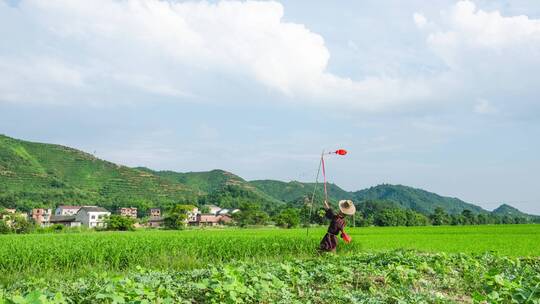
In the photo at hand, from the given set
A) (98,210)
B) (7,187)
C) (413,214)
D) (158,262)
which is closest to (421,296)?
(158,262)

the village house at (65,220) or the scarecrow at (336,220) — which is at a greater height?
the scarecrow at (336,220)

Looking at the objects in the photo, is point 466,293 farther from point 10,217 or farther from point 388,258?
point 10,217

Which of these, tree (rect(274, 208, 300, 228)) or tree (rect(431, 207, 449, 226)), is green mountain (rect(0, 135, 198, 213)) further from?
tree (rect(431, 207, 449, 226))

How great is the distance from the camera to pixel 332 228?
50.5 ft

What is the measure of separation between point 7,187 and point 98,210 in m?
38.2

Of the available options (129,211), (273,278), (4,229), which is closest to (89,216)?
(129,211)

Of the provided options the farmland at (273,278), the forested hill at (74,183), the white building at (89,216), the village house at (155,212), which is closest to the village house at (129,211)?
the forested hill at (74,183)

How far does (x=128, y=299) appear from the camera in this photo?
234 inches

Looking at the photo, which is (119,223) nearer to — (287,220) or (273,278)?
(287,220)

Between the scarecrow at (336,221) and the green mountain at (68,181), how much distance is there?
417 feet

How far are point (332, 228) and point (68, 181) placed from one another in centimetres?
16707

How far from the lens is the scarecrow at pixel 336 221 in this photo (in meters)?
15.0

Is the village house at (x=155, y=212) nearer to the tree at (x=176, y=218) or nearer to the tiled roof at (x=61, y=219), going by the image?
the tiled roof at (x=61, y=219)

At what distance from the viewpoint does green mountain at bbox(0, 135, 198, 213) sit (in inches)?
5458
